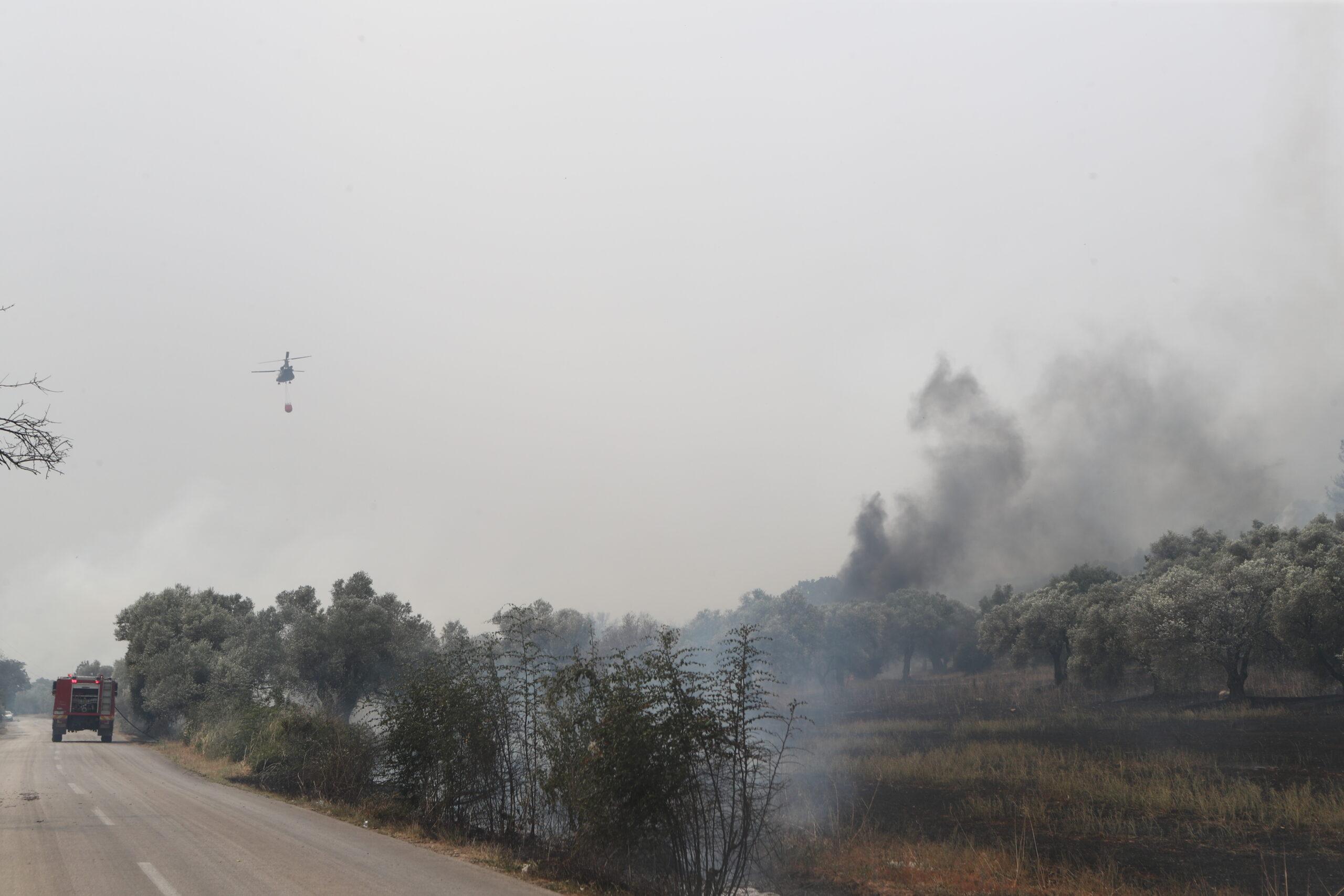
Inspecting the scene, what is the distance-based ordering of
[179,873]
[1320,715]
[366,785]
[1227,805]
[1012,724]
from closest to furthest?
1. [179,873]
2. [366,785]
3. [1227,805]
4. [1320,715]
5. [1012,724]

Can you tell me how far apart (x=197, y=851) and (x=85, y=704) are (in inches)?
1772

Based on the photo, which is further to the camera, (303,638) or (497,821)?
(303,638)

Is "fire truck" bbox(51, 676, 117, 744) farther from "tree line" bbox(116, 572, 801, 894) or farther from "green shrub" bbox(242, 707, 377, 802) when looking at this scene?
"green shrub" bbox(242, 707, 377, 802)

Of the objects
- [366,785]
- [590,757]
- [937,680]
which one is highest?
[590,757]

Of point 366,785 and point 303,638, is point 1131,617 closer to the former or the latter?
point 366,785

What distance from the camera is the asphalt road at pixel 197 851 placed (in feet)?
32.0

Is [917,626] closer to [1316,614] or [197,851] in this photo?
[1316,614]

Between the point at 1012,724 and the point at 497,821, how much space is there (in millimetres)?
31998

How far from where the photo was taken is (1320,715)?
3281 centimetres

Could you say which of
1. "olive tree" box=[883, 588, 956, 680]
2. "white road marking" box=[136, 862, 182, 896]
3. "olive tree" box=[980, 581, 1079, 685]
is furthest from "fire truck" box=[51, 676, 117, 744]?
"olive tree" box=[883, 588, 956, 680]

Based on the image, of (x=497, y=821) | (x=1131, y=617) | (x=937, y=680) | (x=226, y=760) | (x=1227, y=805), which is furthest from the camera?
(x=937, y=680)

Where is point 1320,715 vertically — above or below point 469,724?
below

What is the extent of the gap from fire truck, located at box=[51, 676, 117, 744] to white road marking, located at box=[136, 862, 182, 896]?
142 ft

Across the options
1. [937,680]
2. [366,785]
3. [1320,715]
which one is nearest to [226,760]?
[366,785]
